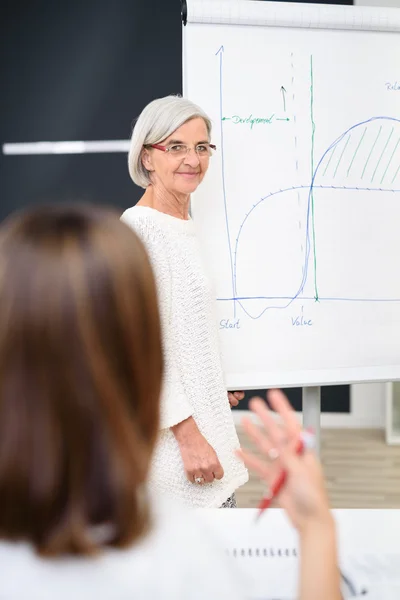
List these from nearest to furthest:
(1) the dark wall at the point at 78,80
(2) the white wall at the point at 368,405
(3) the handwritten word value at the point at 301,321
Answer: (3) the handwritten word value at the point at 301,321, (1) the dark wall at the point at 78,80, (2) the white wall at the point at 368,405

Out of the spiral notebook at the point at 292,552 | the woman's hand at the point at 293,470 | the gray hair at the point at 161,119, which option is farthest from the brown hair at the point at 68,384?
the gray hair at the point at 161,119

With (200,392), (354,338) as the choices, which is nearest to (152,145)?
(200,392)

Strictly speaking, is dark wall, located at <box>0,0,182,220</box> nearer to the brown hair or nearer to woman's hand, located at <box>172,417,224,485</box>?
woman's hand, located at <box>172,417,224,485</box>

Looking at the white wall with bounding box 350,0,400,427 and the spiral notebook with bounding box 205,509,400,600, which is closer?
the spiral notebook with bounding box 205,509,400,600

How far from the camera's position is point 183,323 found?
63.2 inches

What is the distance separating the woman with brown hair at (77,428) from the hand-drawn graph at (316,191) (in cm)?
129

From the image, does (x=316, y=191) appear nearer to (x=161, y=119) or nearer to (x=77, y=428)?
(x=161, y=119)

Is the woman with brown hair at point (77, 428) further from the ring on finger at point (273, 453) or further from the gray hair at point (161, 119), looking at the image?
the gray hair at point (161, 119)

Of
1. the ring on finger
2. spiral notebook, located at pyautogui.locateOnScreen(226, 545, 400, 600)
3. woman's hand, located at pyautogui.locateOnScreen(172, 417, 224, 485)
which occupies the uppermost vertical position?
the ring on finger

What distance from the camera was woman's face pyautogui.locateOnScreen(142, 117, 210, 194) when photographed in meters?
1.65

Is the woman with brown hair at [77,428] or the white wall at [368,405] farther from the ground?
the woman with brown hair at [77,428]

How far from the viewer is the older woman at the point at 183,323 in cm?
158

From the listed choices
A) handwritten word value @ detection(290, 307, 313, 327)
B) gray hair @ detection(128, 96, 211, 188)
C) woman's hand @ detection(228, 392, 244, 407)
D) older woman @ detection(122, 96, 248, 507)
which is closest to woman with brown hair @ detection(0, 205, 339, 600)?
older woman @ detection(122, 96, 248, 507)

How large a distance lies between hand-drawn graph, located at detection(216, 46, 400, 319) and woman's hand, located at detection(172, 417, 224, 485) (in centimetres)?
42
